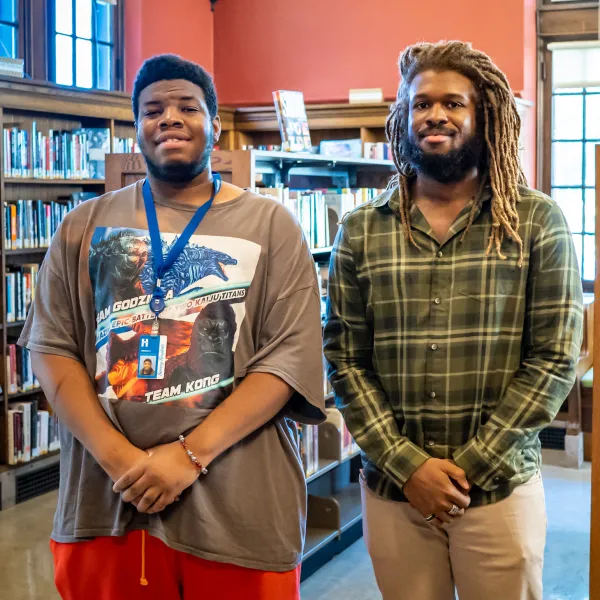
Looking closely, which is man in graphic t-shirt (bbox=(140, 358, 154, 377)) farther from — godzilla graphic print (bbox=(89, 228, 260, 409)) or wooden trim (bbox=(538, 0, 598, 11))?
wooden trim (bbox=(538, 0, 598, 11))

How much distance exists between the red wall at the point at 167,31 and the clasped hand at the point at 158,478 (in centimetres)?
505

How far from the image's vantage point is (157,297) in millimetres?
1764

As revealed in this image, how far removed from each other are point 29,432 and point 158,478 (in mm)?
3510

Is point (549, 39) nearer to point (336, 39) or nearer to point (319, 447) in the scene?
point (336, 39)

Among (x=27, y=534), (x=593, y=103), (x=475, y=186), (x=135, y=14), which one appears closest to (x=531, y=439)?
(x=475, y=186)

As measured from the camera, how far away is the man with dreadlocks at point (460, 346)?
1.76 meters

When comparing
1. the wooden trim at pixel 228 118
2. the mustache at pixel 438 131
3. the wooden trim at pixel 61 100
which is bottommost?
the mustache at pixel 438 131

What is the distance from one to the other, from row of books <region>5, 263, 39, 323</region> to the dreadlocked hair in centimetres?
347

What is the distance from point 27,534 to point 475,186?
10.7ft

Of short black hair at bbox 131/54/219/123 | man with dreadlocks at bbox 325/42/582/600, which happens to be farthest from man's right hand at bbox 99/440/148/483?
short black hair at bbox 131/54/219/123

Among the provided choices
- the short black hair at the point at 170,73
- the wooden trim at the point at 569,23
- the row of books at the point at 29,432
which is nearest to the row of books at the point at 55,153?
the row of books at the point at 29,432

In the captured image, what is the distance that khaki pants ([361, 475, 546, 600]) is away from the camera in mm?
1763

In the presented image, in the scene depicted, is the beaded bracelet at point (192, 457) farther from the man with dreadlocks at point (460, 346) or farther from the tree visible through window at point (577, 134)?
the tree visible through window at point (577, 134)

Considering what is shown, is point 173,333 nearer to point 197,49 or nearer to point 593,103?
point 593,103
